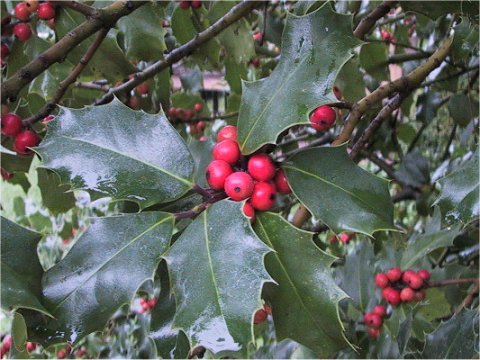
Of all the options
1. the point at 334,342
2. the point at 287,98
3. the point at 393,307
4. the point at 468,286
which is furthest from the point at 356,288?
the point at 287,98

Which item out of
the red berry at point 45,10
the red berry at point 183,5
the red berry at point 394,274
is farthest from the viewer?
the red berry at point 183,5

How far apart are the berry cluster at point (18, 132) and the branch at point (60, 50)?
0.07 m

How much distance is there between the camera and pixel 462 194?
0.70 m

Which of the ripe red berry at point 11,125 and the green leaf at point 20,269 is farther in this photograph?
the ripe red berry at point 11,125

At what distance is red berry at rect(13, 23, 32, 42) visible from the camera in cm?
116

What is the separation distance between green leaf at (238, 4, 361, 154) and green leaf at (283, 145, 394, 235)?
7cm

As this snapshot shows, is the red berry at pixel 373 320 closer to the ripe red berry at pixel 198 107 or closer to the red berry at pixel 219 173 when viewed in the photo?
the red berry at pixel 219 173

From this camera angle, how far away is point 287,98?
695 millimetres

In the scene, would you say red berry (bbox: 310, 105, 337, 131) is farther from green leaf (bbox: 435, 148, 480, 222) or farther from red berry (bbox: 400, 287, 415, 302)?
red berry (bbox: 400, 287, 415, 302)

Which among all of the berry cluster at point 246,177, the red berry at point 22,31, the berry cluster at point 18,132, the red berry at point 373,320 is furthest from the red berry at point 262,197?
the red berry at point 22,31

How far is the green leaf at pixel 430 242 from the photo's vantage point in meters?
1.16

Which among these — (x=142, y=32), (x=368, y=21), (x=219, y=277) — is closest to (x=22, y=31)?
(x=142, y=32)

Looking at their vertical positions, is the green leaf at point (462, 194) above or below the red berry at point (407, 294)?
above

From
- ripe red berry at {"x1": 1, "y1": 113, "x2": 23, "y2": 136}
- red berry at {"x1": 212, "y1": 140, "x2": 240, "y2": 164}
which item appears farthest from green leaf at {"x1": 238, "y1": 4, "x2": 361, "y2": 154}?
ripe red berry at {"x1": 1, "y1": 113, "x2": 23, "y2": 136}
